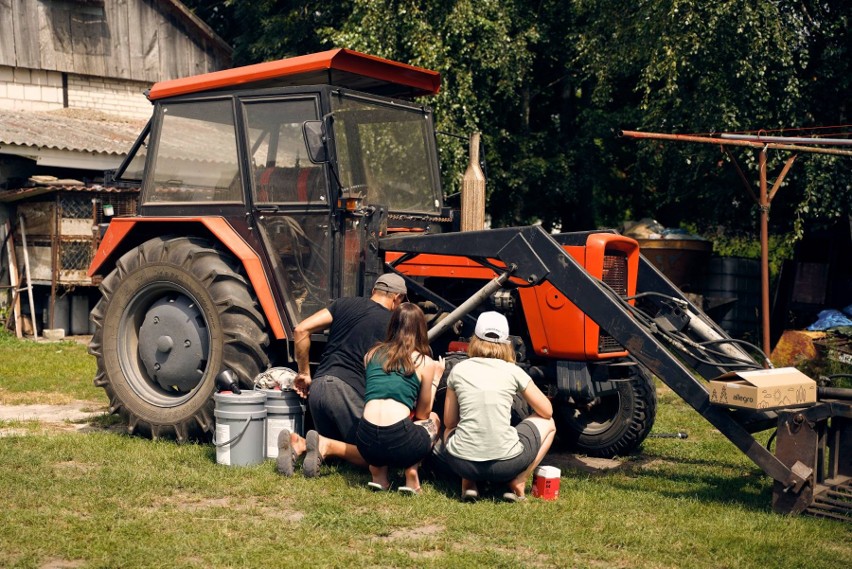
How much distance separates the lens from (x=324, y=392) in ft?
20.1

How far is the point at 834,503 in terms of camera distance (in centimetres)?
538

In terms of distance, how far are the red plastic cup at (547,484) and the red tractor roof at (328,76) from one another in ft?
9.54

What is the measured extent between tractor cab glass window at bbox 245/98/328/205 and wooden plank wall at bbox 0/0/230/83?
1150 cm

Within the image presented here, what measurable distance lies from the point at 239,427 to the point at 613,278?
2.64 m

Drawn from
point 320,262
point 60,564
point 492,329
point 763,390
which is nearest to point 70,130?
point 320,262

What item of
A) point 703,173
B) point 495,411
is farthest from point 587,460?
point 703,173

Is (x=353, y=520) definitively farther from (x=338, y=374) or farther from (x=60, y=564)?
(x=60, y=564)

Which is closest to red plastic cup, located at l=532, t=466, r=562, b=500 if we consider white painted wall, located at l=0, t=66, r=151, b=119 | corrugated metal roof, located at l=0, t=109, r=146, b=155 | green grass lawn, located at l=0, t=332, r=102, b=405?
green grass lawn, located at l=0, t=332, r=102, b=405

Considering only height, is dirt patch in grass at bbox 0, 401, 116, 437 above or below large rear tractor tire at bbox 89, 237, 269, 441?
below

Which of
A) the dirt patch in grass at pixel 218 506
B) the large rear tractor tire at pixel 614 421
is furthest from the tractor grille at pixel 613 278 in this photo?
the dirt patch in grass at pixel 218 506

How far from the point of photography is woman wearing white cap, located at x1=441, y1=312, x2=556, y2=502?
5504 mm

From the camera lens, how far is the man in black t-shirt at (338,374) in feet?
19.9

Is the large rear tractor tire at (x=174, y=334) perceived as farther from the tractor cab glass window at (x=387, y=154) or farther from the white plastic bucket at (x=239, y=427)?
the tractor cab glass window at (x=387, y=154)

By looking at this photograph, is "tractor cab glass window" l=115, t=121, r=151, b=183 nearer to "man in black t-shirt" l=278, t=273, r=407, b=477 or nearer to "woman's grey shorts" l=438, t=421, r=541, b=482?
"man in black t-shirt" l=278, t=273, r=407, b=477
